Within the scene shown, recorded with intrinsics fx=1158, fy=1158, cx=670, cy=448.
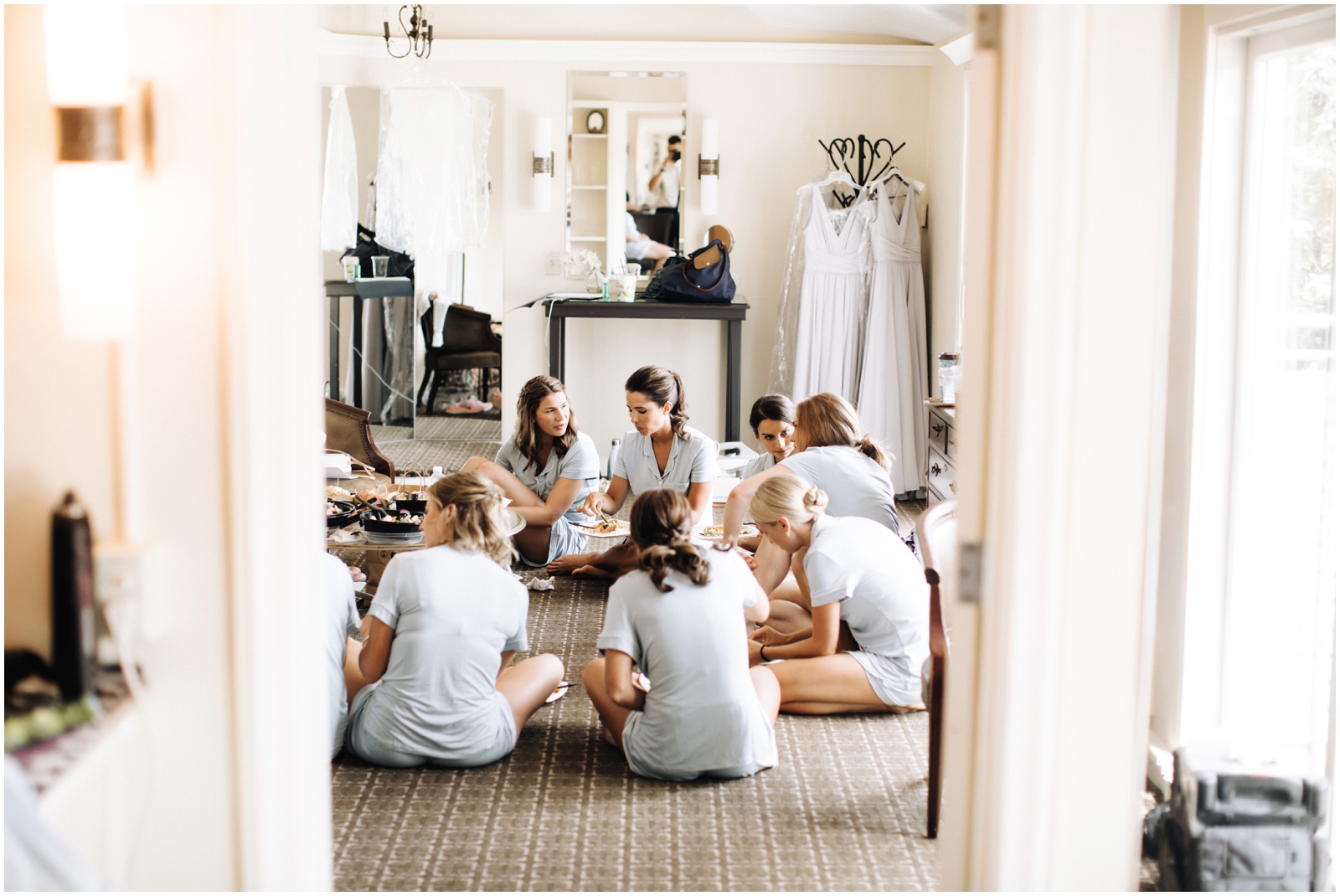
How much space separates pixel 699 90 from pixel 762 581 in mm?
3585

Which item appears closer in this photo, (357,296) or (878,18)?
(878,18)

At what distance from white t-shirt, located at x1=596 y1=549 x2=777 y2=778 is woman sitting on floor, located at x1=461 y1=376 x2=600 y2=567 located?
5.04ft

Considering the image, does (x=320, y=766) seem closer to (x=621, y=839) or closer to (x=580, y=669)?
(x=621, y=839)

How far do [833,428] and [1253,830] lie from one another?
206 centimetres

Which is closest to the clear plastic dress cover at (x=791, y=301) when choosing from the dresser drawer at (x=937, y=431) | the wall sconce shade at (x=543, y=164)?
the dresser drawer at (x=937, y=431)

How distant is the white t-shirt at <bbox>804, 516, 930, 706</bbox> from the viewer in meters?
3.08

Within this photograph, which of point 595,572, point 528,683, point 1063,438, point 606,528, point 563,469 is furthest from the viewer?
point 595,572

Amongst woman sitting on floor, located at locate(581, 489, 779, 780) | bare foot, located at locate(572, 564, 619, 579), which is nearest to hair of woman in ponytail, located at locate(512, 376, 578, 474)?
bare foot, located at locate(572, 564, 619, 579)

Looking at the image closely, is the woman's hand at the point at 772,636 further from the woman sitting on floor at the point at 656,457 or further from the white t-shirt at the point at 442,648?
the white t-shirt at the point at 442,648

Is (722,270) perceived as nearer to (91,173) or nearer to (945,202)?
(945,202)

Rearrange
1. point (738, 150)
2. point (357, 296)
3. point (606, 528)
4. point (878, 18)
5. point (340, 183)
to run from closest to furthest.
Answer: point (606, 528)
point (878, 18)
point (738, 150)
point (340, 183)
point (357, 296)

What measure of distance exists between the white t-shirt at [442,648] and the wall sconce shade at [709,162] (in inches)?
153

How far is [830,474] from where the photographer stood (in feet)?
12.4

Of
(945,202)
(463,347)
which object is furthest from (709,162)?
(463,347)
